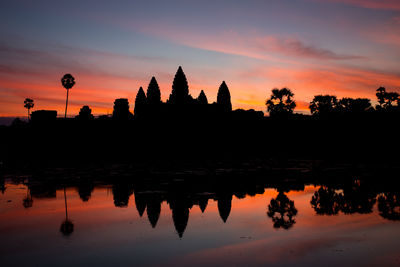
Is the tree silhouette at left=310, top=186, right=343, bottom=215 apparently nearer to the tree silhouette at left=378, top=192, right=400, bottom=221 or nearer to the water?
the water

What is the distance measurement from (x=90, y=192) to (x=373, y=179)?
18.8 meters

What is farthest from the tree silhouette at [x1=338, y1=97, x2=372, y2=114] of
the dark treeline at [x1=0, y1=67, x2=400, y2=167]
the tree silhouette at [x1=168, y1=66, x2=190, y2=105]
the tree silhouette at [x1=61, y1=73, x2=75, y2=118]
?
the tree silhouette at [x1=61, y1=73, x2=75, y2=118]

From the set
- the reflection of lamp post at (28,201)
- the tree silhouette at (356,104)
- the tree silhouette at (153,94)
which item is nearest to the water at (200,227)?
the reflection of lamp post at (28,201)

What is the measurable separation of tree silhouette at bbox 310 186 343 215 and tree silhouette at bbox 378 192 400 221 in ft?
5.80

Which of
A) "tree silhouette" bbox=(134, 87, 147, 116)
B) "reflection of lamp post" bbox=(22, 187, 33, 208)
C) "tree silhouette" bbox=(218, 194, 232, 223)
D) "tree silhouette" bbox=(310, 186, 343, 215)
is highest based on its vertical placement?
"tree silhouette" bbox=(134, 87, 147, 116)

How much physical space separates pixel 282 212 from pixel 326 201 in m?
3.39

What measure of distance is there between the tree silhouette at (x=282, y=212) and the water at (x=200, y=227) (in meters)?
0.04

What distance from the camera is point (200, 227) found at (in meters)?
13.5

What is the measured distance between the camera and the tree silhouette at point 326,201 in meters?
16.0

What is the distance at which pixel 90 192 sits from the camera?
71.9 feet

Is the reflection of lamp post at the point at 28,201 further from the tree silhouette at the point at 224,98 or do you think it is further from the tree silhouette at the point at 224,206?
the tree silhouette at the point at 224,98

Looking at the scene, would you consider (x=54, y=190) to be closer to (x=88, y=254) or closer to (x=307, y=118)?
(x=88, y=254)

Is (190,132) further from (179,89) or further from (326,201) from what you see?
(326,201)

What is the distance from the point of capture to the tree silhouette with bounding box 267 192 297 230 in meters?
13.9
